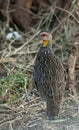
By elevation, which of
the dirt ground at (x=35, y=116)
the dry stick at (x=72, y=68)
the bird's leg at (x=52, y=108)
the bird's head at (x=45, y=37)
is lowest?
the dirt ground at (x=35, y=116)

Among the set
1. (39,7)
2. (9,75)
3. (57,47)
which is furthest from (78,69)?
(39,7)

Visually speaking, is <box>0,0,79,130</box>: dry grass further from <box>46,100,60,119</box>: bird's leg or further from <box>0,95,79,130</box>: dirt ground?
<box>46,100,60,119</box>: bird's leg

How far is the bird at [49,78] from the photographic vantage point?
494cm

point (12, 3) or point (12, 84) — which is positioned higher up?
point (12, 3)

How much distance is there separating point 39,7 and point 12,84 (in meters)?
2.34

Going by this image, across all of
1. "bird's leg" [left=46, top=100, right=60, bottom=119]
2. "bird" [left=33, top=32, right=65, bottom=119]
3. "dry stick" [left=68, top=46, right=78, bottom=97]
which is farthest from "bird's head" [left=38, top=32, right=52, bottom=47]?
"dry stick" [left=68, top=46, right=78, bottom=97]

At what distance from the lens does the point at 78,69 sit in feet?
20.4

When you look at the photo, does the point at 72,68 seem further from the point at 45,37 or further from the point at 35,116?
the point at 35,116

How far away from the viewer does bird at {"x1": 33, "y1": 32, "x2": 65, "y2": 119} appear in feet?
16.2

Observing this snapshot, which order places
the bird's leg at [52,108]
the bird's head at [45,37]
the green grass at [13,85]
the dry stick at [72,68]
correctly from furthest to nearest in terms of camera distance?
the dry stick at [72,68]
the green grass at [13,85]
the bird's head at [45,37]
the bird's leg at [52,108]

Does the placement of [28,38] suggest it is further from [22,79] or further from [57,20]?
[22,79]

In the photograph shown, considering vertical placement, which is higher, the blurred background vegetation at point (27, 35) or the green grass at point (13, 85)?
the blurred background vegetation at point (27, 35)

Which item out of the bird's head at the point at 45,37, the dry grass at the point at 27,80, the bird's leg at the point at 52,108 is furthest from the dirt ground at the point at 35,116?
the bird's head at the point at 45,37

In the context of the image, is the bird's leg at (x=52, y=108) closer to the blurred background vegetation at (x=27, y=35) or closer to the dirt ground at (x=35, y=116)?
the dirt ground at (x=35, y=116)
